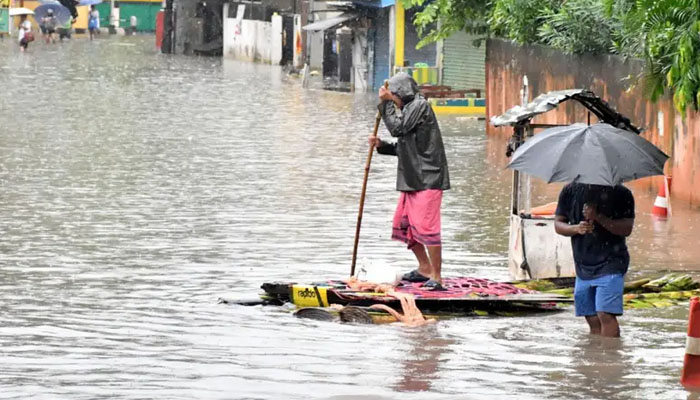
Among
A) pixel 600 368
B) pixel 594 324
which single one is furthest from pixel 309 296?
pixel 600 368

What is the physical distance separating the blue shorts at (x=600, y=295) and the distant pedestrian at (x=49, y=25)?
7016cm

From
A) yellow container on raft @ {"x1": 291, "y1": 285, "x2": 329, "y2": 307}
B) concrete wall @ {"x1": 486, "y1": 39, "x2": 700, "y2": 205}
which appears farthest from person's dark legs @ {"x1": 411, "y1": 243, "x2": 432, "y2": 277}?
concrete wall @ {"x1": 486, "y1": 39, "x2": 700, "y2": 205}

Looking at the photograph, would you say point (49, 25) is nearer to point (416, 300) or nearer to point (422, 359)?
point (416, 300)

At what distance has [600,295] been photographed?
1016 cm

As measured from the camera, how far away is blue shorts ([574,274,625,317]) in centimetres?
1009

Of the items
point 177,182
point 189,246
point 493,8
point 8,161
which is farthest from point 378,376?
point 493,8

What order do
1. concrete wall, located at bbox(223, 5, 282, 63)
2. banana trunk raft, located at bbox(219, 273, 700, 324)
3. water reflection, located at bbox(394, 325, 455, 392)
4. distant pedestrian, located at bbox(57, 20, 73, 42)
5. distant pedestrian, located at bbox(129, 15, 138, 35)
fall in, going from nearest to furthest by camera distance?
water reflection, located at bbox(394, 325, 455, 392) → banana trunk raft, located at bbox(219, 273, 700, 324) → concrete wall, located at bbox(223, 5, 282, 63) → distant pedestrian, located at bbox(57, 20, 73, 42) → distant pedestrian, located at bbox(129, 15, 138, 35)

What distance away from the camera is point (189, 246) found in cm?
1536

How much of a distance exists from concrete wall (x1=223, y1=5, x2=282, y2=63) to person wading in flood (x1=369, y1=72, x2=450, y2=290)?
166 feet

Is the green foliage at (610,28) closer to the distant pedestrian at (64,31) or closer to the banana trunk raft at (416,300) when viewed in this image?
the banana trunk raft at (416,300)

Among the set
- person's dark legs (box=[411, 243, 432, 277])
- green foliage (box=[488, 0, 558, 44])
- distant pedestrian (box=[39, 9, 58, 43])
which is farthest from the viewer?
distant pedestrian (box=[39, 9, 58, 43])

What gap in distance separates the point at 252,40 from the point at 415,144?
5608 cm

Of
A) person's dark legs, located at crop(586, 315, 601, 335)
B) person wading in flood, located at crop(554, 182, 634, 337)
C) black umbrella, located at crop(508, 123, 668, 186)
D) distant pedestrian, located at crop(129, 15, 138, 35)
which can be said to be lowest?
distant pedestrian, located at crop(129, 15, 138, 35)

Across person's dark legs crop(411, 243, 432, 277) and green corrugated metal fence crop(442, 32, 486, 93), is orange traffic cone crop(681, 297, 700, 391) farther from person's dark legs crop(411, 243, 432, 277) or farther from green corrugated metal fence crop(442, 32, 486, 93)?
green corrugated metal fence crop(442, 32, 486, 93)
